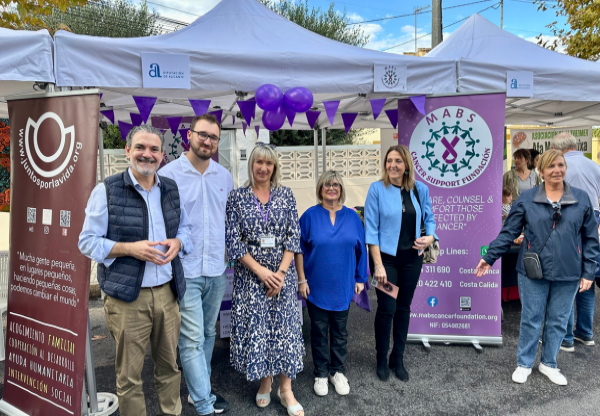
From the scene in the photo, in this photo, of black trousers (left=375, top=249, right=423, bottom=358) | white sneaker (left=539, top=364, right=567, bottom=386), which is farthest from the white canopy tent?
white sneaker (left=539, top=364, right=567, bottom=386)

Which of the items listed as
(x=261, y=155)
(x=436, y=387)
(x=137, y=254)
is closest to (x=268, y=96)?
(x=261, y=155)

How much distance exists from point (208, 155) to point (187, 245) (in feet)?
1.87

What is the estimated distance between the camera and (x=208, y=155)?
8.57 feet

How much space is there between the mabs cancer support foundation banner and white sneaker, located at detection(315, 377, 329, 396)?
128 cm

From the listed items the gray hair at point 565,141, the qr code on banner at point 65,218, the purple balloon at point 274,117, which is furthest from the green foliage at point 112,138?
the gray hair at point 565,141

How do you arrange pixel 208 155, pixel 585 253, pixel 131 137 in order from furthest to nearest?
pixel 585 253, pixel 208 155, pixel 131 137

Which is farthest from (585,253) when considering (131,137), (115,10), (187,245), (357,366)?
(115,10)

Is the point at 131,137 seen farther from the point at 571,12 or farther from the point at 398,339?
the point at 571,12

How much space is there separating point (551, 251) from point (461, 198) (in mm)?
889

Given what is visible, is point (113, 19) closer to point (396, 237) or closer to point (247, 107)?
point (247, 107)

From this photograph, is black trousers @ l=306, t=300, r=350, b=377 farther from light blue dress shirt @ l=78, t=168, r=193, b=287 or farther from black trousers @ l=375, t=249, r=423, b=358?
light blue dress shirt @ l=78, t=168, r=193, b=287

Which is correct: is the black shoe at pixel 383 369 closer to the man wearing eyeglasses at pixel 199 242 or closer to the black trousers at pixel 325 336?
the black trousers at pixel 325 336

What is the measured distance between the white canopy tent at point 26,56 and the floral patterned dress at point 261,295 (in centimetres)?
124

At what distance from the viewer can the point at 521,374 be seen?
3176 mm
